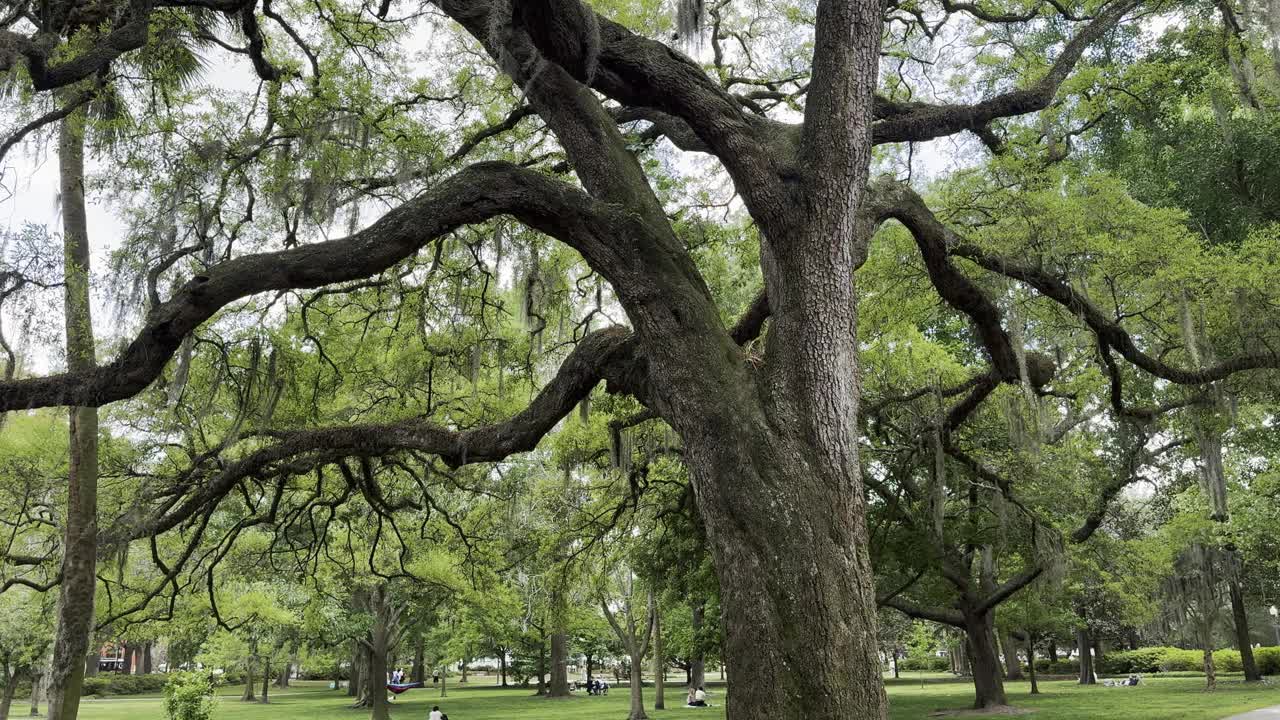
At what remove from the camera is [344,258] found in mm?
4574

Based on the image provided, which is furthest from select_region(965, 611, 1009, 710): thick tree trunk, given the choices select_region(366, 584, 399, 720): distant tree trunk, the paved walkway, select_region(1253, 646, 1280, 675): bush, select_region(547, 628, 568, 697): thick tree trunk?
select_region(547, 628, 568, 697): thick tree trunk

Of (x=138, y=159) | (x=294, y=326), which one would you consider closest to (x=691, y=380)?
(x=138, y=159)

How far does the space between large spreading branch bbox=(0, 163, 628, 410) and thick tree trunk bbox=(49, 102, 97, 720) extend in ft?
9.97

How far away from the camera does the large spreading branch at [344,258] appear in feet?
14.6

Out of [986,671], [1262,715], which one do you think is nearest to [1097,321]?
[1262,715]

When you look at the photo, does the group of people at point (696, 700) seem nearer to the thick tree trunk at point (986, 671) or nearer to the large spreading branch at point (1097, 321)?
the thick tree trunk at point (986, 671)

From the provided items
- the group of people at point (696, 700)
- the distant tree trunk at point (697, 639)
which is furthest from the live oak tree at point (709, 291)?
the group of people at point (696, 700)

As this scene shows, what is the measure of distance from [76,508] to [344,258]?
19.0ft

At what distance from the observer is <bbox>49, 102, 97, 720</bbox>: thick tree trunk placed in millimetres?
7422

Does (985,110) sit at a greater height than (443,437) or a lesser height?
greater

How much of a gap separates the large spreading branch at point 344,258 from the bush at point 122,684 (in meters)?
39.0

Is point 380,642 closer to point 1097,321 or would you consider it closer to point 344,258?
point 344,258

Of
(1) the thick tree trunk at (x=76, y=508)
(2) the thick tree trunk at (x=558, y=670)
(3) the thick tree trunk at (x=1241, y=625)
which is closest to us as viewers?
(1) the thick tree trunk at (x=76, y=508)

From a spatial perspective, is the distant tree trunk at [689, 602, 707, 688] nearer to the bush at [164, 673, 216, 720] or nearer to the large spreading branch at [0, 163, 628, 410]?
the bush at [164, 673, 216, 720]
